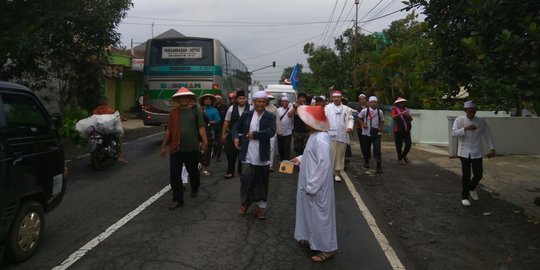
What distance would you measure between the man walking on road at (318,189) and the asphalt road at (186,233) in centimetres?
21

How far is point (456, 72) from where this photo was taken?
22.6ft

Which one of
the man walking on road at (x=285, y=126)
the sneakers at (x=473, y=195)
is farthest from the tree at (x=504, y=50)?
the man walking on road at (x=285, y=126)

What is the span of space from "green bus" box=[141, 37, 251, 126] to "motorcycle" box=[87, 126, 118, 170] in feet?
16.8

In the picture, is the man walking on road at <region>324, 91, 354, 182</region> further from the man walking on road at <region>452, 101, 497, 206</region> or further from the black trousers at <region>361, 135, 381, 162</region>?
the man walking on road at <region>452, 101, 497, 206</region>

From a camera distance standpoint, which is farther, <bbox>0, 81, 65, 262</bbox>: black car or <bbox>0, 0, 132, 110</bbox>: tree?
<bbox>0, 0, 132, 110</bbox>: tree

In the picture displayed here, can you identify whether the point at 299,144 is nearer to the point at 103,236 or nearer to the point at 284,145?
the point at 284,145

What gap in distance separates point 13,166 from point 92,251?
3.99 feet

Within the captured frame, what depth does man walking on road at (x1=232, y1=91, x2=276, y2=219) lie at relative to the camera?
21.1 feet

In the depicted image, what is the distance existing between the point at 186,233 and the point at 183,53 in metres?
10.7

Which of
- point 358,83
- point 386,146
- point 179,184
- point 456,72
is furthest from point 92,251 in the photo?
point 358,83

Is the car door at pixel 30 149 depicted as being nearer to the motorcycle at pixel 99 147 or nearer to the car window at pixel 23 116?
the car window at pixel 23 116

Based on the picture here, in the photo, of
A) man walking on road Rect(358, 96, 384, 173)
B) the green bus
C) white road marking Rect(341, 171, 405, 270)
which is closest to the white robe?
white road marking Rect(341, 171, 405, 270)

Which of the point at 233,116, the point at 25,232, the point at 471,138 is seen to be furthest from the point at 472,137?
the point at 25,232

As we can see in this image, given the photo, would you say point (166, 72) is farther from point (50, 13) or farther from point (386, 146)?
point (386, 146)
